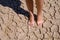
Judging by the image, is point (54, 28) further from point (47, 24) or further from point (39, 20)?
point (39, 20)

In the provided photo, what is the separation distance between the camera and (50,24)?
245cm

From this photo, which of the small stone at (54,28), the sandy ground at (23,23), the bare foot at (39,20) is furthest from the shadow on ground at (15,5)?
the small stone at (54,28)

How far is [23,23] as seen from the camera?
251 centimetres

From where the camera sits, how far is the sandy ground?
2343 mm

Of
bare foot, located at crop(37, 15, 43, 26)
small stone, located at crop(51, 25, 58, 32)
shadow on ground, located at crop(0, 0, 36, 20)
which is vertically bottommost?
small stone, located at crop(51, 25, 58, 32)

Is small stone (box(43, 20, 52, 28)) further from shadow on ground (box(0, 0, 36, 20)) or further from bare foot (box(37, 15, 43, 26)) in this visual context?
shadow on ground (box(0, 0, 36, 20))

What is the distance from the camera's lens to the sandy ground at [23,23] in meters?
2.34

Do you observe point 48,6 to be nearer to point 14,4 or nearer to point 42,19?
point 42,19

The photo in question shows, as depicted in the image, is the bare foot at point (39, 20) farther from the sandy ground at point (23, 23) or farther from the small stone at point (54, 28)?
the small stone at point (54, 28)

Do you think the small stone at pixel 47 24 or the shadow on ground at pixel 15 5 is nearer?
the small stone at pixel 47 24

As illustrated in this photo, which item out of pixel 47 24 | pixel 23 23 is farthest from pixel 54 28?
pixel 23 23

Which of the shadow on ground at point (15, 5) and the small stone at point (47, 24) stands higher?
the shadow on ground at point (15, 5)

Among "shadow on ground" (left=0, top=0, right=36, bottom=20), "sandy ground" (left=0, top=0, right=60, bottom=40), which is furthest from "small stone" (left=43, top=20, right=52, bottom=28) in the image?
"shadow on ground" (left=0, top=0, right=36, bottom=20)

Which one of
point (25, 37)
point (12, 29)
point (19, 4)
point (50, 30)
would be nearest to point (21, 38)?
point (25, 37)
